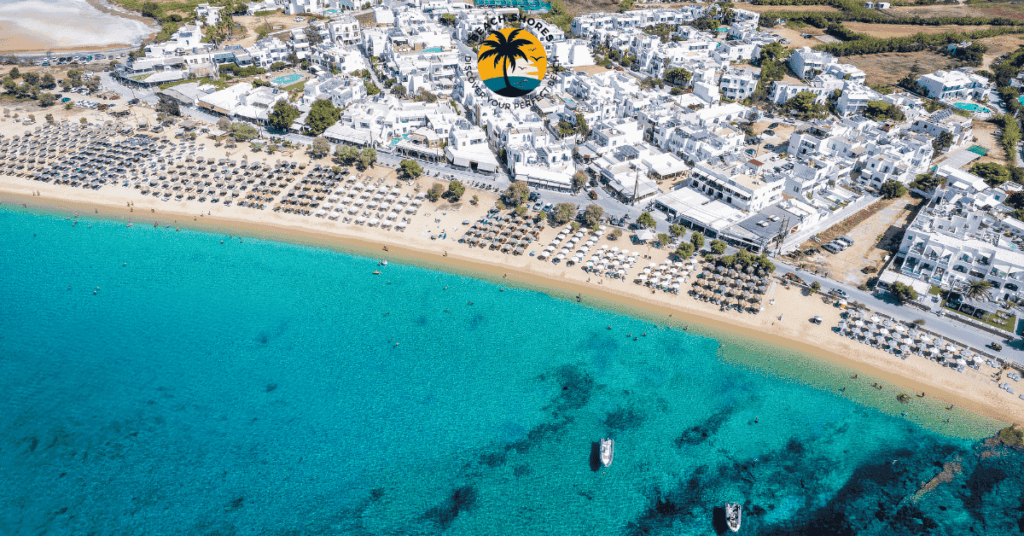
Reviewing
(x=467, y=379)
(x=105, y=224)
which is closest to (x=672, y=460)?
(x=467, y=379)

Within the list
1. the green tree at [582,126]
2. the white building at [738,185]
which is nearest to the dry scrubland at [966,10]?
the white building at [738,185]

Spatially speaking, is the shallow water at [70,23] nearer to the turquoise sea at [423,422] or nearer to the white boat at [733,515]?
the turquoise sea at [423,422]

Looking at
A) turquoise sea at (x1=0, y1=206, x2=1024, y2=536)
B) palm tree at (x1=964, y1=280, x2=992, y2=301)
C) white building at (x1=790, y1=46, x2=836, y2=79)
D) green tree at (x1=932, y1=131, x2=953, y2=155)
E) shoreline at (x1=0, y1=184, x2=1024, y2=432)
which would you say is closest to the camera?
turquoise sea at (x1=0, y1=206, x2=1024, y2=536)

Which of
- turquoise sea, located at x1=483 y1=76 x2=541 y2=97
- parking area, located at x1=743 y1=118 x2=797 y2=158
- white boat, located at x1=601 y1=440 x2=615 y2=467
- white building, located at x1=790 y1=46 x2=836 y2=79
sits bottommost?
white boat, located at x1=601 y1=440 x2=615 y2=467

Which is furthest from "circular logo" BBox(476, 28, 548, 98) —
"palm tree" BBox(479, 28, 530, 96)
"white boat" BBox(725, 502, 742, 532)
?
"white boat" BBox(725, 502, 742, 532)

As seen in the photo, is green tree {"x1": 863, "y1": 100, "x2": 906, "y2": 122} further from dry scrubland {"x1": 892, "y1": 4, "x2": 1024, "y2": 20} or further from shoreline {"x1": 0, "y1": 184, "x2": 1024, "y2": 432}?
dry scrubland {"x1": 892, "y1": 4, "x2": 1024, "y2": 20}

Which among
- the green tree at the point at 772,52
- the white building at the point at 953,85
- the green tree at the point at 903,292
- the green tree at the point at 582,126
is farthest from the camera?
the green tree at the point at 772,52
